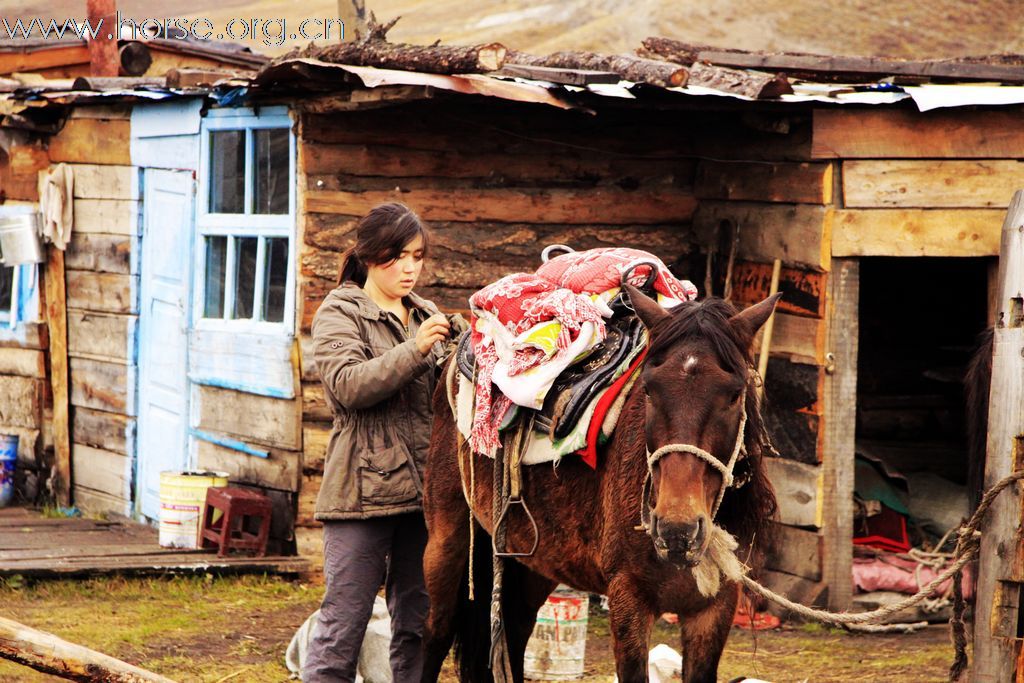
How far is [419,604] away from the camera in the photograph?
5172mm

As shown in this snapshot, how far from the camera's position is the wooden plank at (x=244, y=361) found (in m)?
8.18

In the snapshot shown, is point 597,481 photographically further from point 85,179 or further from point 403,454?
point 85,179

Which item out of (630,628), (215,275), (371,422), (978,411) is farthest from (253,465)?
(630,628)

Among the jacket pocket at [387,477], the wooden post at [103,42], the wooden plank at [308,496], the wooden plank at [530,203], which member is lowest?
the wooden plank at [308,496]

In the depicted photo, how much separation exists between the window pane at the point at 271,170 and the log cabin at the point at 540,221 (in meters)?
0.02

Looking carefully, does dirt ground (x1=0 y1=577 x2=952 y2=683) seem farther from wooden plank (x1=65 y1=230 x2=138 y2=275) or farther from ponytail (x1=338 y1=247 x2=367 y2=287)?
wooden plank (x1=65 y1=230 x2=138 y2=275)

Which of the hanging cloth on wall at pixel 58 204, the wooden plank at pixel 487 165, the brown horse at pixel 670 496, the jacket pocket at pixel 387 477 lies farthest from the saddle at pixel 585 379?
the hanging cloth on wall at pixel 58 204

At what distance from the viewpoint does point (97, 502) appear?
406 inches

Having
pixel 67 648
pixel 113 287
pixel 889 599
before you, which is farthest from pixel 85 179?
pixel 67 648

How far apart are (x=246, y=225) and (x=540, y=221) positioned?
1890 mm

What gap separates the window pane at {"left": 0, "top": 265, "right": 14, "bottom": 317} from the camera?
37.0 ft

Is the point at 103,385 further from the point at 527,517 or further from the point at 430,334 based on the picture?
the point at 527,517

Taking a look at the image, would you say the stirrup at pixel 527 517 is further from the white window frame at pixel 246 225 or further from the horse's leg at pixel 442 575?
the white window frame at pixel 246 225

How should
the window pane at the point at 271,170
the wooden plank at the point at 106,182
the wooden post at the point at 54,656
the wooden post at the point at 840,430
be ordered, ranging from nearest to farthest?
the wooden post at the point at 54,656 < the wooden post at the point at 840,430 < the window pane at the point at 271,170 < the wooden plank at the point at 106,182
